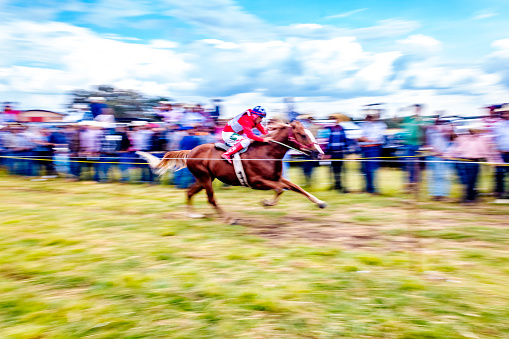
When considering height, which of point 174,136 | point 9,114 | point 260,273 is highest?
point 9,114

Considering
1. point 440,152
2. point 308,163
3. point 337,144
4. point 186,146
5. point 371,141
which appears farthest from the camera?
point 186,146

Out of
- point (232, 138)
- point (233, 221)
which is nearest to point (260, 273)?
point (233, 221)

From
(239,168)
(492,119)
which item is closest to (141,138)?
(239,168)

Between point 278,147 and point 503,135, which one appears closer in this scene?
point 278,147

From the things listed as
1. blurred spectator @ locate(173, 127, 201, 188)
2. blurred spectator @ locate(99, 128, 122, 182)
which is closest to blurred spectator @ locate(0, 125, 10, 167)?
blurred spectator @ locate(99, 128, 122, 182)

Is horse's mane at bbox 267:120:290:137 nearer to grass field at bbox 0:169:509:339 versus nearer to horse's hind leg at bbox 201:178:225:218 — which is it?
horse's hind leg at bbox 201:178:225:218

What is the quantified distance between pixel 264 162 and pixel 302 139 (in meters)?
0.75

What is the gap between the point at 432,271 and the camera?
188 inches

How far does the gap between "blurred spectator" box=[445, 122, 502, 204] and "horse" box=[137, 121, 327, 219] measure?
125 inches

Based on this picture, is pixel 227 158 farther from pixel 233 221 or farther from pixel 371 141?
pixel 371 141

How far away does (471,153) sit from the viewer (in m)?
8.36

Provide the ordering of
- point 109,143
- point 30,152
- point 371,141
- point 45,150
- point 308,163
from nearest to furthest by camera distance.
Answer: point 371,141, point 308,163, point 109,143, point 45,150, point 30,152

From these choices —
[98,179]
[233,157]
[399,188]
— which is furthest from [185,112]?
[399,188]

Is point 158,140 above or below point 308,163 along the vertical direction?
above
